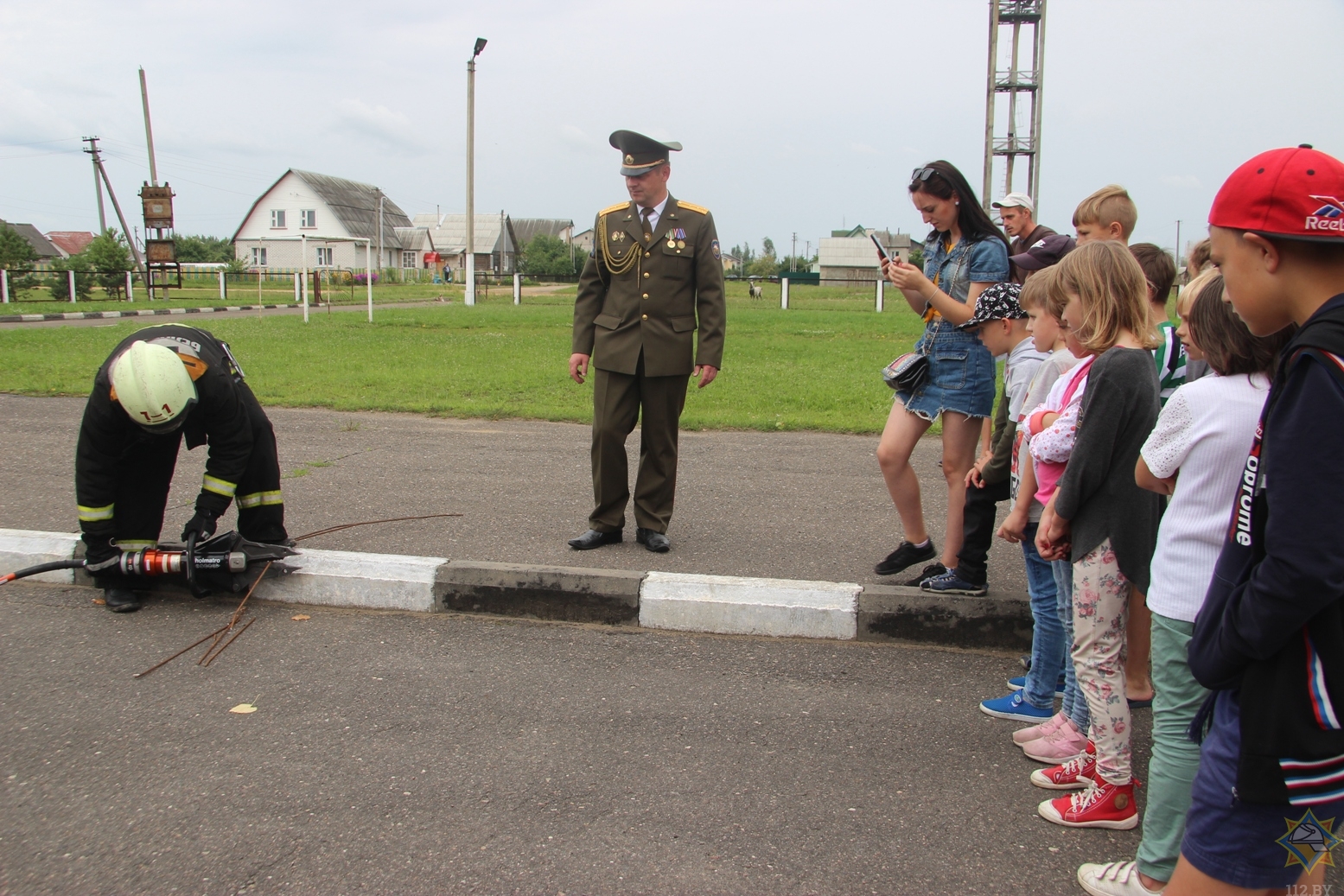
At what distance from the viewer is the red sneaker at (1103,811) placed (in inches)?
110

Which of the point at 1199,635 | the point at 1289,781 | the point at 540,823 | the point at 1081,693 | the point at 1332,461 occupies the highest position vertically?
the point at 1332,461

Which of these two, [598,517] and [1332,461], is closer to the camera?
[1332,461]

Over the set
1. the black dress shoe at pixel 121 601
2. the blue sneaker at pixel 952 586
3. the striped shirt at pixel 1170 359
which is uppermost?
the striped shirt at pixel 1170 359

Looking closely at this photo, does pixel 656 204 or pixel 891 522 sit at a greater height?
pixel 656 204

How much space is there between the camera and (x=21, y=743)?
321cm

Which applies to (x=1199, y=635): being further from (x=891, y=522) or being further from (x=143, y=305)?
(x=143, y=305)

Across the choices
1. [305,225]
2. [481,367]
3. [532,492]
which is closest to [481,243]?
[305,225]

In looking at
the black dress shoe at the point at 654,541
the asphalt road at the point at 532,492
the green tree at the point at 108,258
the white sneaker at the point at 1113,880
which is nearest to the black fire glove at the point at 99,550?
the asphalt road at the point at 532,492

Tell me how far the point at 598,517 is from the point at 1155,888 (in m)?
3.37

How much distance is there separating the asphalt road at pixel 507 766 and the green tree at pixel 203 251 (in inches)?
3056

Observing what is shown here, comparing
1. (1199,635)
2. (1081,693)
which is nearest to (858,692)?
(1081,693)

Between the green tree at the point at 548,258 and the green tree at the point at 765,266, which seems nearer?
the green tree at the point at 548,258

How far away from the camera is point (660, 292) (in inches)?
205

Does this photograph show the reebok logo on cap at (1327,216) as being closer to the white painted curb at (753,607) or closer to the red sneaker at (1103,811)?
the red sneaker at (1103,811)
